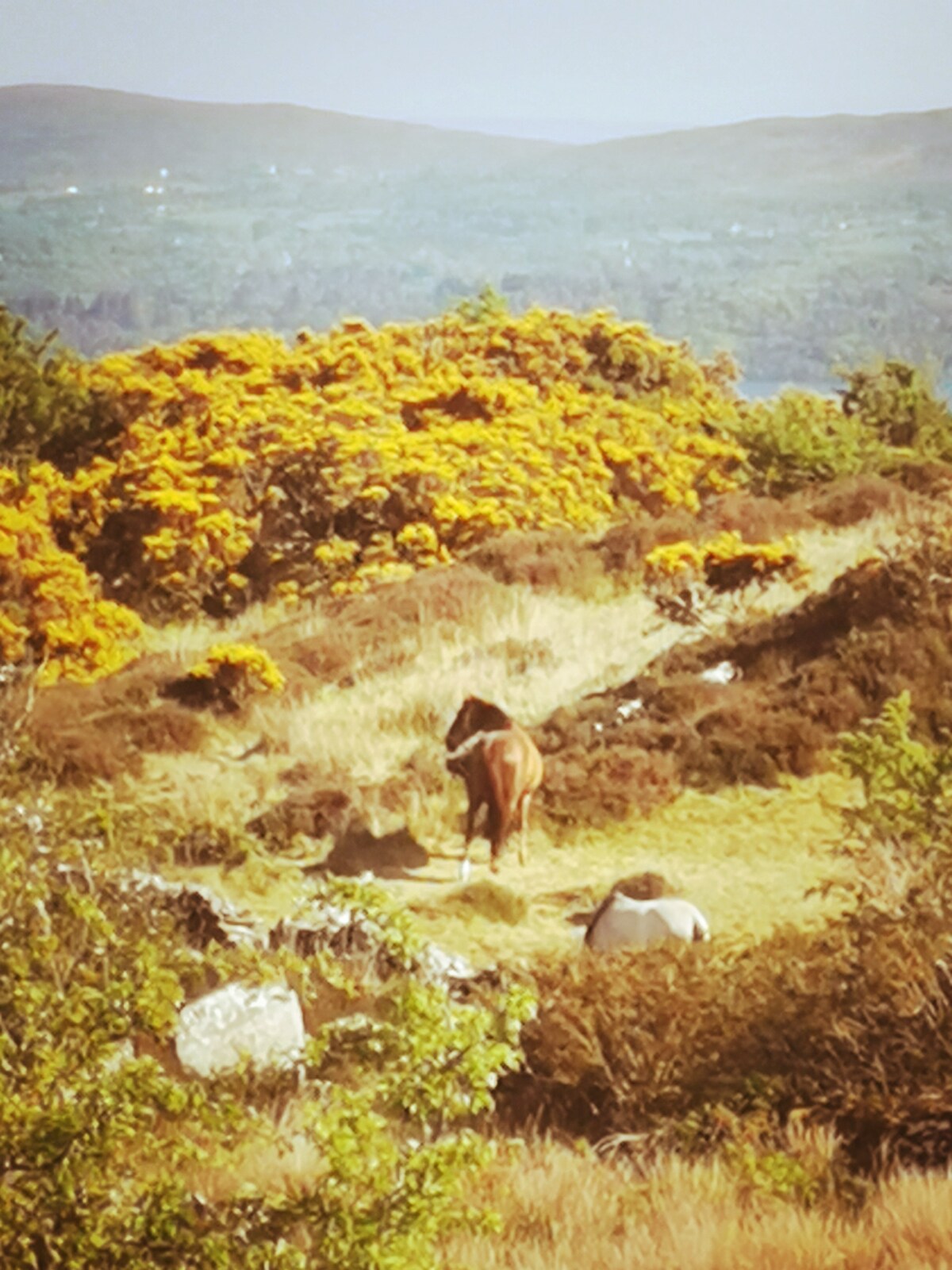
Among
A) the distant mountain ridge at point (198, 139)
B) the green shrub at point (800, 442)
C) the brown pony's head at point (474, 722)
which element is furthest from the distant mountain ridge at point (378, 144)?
the brown pony's head at point (474, 722)

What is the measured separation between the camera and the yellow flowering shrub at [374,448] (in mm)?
3969

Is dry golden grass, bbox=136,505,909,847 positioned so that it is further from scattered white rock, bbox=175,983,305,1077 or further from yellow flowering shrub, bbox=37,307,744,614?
scattered white rock, bbox=175,983,305,1077

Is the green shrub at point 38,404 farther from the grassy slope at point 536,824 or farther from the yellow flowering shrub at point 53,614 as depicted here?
the grassy slope at point 536,824

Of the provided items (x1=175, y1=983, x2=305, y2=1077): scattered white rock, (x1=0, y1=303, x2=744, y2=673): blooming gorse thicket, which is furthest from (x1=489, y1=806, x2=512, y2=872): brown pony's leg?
(x1=0, y1=303, x2=744, y2=673): blooming gorse thicket

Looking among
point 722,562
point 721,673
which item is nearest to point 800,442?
point 722,562

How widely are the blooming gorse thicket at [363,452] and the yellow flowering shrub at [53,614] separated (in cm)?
1

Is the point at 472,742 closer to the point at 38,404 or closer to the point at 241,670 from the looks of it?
the point at 241,670

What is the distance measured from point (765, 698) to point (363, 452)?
116cm

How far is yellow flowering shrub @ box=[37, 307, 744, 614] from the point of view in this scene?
13.0 ft

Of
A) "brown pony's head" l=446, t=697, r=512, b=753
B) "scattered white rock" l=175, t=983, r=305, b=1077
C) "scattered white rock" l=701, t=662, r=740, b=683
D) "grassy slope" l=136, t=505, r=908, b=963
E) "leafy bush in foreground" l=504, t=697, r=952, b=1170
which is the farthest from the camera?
"scattered white rock" l=701, t=662, r=740, b=683

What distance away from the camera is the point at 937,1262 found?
125 inches

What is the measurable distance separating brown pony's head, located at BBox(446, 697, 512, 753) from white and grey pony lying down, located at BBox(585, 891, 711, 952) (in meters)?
0.49

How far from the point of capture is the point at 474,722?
148 inches

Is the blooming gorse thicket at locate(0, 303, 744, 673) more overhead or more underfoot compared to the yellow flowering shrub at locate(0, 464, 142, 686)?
more overhead
